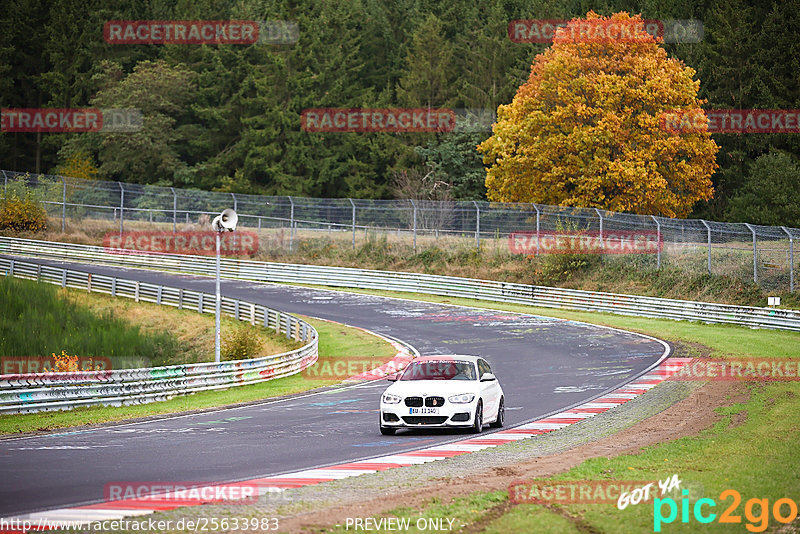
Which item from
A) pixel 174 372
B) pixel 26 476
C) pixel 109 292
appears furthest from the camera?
pixel 109 292

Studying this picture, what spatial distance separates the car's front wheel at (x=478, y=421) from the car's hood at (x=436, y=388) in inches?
11.5

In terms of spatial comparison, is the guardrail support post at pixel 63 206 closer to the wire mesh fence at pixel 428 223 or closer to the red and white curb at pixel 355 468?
the wire mesh fence at pixel 428 223

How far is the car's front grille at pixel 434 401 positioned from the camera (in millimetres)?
16547

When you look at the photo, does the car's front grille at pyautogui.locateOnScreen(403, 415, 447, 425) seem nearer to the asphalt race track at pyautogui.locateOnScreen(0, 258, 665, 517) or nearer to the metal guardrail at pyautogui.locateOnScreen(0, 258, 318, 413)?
the asphalt race track at pyautogui.locateOnScreen(0, 258, 665, 517)

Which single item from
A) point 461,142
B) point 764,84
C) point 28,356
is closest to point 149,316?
point 28,356

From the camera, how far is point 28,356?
29.5 metres

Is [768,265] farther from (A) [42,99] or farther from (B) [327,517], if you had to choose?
(A) [42,99]

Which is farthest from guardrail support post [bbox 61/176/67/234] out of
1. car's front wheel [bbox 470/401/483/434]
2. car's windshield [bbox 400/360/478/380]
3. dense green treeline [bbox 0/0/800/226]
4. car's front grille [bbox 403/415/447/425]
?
car's front wheel [bbox 470/401/483/434]

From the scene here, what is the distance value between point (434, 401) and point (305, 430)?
2.54 meters

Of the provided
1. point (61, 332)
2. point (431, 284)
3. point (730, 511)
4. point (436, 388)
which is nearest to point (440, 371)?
point (436, 388)

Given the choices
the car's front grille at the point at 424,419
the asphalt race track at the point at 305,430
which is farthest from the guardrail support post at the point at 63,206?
the car's front grille at the point at 424,419

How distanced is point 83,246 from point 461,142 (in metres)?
30.8

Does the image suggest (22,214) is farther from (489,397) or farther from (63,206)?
(489,397)

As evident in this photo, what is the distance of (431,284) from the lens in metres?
50.8
